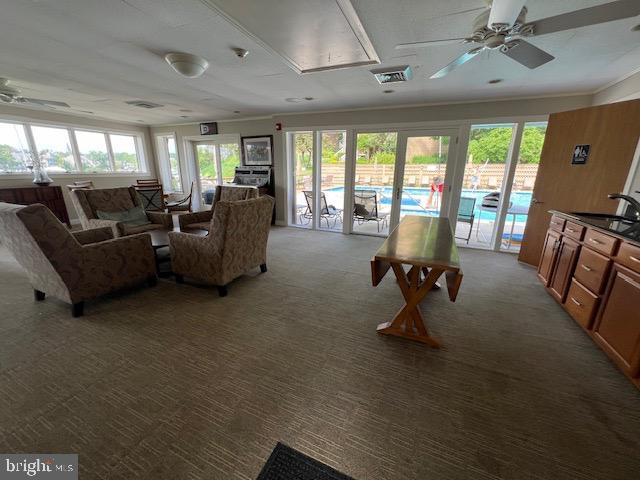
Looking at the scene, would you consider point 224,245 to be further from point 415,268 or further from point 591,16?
point 591,16

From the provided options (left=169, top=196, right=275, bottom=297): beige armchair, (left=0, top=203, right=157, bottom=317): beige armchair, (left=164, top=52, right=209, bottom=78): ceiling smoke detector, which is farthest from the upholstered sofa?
(left=164, top=52, right=209, bottom=78): ceiling smoke detector

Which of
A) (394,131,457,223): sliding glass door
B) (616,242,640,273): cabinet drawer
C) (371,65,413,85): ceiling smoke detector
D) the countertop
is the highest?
(371,65,413,85): ceiling smoke detector

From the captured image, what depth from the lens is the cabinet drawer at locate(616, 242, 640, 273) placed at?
168 cm

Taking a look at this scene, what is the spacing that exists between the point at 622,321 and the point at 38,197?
27.3 ft

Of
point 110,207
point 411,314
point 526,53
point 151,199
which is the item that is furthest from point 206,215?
point 526,53

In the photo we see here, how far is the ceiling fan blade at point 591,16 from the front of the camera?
122cm

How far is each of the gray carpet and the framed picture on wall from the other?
13.1 feet

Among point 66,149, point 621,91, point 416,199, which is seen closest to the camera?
point 621,91

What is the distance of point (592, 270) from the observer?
83.0 inches

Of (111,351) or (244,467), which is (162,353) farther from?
(244,467)

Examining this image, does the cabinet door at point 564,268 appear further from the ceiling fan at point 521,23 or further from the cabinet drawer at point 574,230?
Result: the ceiling fan at point 521,23

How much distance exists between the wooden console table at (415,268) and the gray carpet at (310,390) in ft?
0.49

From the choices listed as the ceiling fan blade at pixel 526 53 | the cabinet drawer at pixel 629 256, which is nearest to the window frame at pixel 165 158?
the ceiling fan blade at pixel 526 53

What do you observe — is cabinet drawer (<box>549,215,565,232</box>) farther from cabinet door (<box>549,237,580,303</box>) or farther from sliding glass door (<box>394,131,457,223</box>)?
sliding glass door (<box>394,131,457,223</box>)
